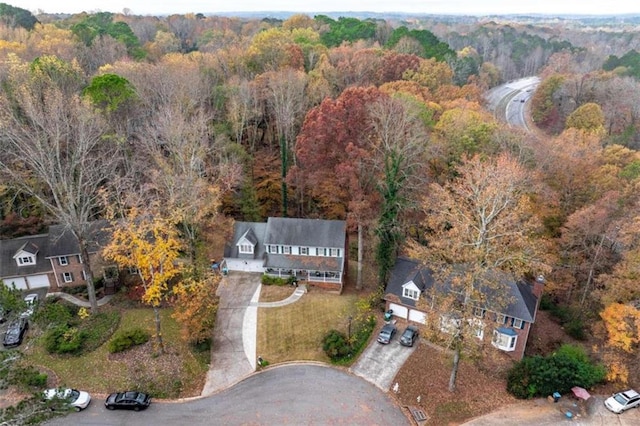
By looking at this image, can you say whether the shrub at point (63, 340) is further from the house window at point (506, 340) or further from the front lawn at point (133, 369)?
the house window at point (506, 340)

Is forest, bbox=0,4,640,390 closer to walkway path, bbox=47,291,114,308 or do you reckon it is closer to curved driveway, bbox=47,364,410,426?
walkway path, bbox=47,291,114,308

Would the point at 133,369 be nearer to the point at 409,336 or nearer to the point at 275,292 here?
the point at 275,292

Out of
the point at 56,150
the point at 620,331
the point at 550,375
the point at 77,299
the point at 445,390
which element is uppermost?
the point at 56,150

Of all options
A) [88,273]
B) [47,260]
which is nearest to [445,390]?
[88,273]

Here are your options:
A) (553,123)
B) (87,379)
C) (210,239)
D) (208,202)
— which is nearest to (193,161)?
(208,202)

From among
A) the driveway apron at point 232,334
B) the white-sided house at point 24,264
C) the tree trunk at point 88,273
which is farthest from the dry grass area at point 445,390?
the white-sided house at point 24,264

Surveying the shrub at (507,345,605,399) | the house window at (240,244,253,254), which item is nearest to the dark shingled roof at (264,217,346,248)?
the house window at (240,244,253,254)

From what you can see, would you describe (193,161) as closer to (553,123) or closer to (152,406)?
(152,406)
